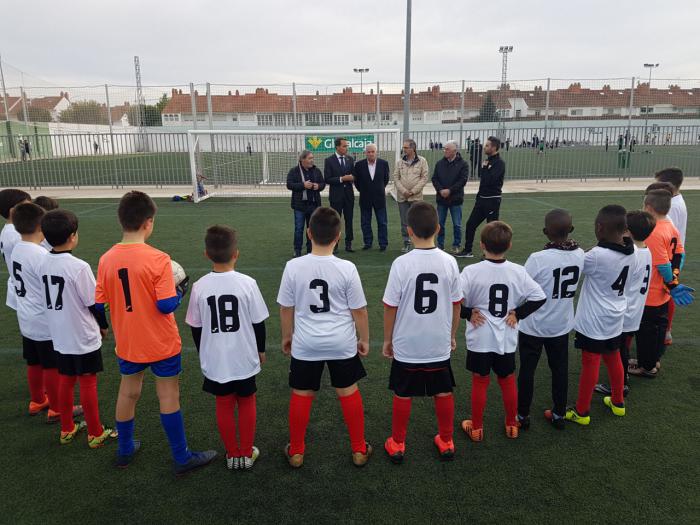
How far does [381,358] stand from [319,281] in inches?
Answer: 82.5

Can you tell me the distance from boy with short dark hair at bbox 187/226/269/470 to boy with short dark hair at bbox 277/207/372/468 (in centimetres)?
19

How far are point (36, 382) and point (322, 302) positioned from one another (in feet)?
8.28

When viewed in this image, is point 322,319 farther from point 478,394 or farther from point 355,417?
point 478,394

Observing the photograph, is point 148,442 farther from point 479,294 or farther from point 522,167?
point 522,167

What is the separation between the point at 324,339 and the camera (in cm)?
297

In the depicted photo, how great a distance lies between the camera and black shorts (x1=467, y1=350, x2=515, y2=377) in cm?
329

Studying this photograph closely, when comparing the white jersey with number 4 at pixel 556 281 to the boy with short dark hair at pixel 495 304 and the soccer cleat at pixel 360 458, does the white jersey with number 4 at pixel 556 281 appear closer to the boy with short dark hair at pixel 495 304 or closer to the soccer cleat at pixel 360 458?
the boy with short dark hair at pixel 495 304

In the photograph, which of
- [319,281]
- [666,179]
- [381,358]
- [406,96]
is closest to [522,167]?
[406,96]

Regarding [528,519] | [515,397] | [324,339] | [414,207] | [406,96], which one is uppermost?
[406,96]

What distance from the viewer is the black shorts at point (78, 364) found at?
10.8 ft

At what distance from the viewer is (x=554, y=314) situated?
3.49m

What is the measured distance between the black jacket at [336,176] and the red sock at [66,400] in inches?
237

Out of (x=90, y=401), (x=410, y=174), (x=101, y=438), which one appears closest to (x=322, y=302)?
(x=90, y=401)

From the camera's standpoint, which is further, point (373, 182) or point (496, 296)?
point (373, 182)
